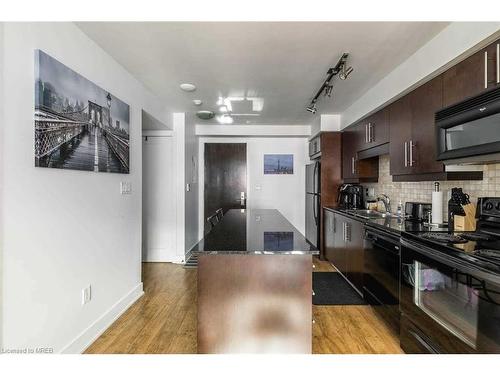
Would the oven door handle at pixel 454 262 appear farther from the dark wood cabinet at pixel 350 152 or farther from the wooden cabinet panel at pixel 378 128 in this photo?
the dark wood cabinet at pixel 350 152

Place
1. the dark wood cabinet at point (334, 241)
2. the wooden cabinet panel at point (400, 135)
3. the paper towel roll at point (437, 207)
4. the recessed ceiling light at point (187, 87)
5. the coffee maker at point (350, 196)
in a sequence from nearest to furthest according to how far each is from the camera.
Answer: the paper towel roll at point (437, 207) → the wooden cabinet panel at point (400, 135) → the recessed ceiling light at point (187, 87) → the dark wood cabinet at point (334, 241) → the coffee maker at point (350, 196)

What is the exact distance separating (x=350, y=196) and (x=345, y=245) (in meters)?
1.01

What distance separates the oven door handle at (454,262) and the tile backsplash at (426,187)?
2.58 ft

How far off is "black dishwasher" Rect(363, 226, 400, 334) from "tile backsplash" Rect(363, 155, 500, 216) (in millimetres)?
714

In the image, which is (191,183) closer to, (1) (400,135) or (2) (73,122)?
(2) (73,122)

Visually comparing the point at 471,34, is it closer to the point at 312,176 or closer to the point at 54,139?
the point at 54,139

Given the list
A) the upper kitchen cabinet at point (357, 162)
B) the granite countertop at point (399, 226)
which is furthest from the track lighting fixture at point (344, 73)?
the granite countertop at point (399, 226)

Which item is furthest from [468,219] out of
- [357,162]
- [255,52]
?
[255,52]

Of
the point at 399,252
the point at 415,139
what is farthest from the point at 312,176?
the point at 399,252

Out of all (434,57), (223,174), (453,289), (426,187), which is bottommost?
(453,289)

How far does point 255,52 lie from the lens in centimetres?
227

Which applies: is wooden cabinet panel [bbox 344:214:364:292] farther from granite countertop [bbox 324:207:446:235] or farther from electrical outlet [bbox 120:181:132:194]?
electrical outlet [bbox 120:181:132:194]

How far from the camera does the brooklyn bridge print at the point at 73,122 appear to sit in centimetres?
159

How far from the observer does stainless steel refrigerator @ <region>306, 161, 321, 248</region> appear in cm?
444
